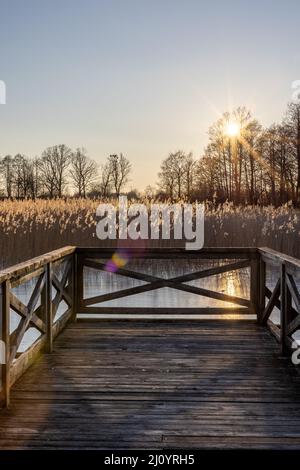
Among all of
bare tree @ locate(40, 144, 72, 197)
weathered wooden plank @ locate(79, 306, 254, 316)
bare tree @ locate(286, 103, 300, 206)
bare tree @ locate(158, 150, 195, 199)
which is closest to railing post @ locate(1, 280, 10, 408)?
weathered wooden plank @ locate(79, 306, 254, 316)

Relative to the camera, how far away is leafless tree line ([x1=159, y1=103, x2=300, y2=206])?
108ft

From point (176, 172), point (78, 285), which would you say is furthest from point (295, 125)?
point (78, 285)

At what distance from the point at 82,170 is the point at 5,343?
4803 cm

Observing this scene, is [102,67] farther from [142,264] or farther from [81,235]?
[142,264]

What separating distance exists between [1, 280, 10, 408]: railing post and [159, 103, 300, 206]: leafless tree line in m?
28.6

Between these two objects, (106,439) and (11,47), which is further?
(11,47)

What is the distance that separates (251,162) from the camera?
35.3 metres

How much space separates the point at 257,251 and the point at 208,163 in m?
31.3

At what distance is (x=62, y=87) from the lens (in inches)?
468

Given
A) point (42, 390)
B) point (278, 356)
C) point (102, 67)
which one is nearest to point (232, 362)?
point (278, 356)

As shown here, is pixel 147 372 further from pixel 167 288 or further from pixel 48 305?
pixel 167 288

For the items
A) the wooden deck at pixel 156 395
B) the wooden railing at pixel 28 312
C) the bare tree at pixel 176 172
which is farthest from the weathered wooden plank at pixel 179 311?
the bare tree at pixel 176 172

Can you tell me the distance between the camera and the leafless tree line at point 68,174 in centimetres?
4938

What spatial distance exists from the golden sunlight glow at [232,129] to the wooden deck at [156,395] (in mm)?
31505
